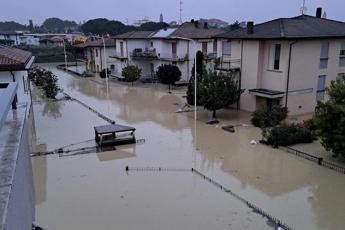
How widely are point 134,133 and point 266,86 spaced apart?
957 cm

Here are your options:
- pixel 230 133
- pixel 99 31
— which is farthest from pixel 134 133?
pixel 99 31

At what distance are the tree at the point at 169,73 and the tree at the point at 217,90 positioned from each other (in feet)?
41.2

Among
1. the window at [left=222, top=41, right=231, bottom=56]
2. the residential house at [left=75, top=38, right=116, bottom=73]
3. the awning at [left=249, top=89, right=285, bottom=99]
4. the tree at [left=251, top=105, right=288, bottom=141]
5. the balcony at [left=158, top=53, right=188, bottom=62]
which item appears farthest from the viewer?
the residential house at [left=75, top=38, right=116, bottom=73]

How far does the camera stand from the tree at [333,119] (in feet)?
43.3

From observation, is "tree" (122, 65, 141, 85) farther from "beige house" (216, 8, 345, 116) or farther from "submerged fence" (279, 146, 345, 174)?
"submerged fence" (279, 146, 345, 174)

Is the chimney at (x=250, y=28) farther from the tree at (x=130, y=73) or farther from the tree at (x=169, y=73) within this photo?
the tree at (x=130, y=73)

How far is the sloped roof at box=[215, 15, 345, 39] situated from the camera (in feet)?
71.5

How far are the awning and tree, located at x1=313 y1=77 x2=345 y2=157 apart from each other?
24.7 ft

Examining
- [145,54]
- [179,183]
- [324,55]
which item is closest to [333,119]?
[179,183]

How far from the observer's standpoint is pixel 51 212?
10.6m

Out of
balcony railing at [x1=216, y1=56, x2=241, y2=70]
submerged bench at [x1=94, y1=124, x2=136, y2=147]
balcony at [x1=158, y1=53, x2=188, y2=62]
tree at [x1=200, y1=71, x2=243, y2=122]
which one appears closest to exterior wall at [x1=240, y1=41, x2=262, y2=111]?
balcony railing at [x1=216, y1=56, x2=241, y2=70]

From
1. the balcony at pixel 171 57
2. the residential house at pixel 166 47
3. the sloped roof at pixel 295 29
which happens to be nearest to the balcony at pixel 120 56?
the residential house at pixel 166 47

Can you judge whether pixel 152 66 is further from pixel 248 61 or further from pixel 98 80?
pixel 248 61

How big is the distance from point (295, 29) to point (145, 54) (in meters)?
20.3
